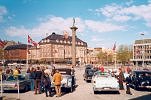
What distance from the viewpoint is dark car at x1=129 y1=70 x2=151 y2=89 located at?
2159cm

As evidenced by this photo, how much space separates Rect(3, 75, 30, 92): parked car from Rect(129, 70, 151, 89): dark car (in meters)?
7.64

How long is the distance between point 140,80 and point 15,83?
8600mm

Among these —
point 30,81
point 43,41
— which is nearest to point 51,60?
point 43,41

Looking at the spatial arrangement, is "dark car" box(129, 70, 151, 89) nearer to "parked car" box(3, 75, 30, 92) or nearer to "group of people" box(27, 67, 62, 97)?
"group of people" box(27, 67, 62, 97)

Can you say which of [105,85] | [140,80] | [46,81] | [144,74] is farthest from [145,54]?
[46,81]

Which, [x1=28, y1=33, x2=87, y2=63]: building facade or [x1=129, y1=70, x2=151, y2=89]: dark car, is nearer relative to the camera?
[x1=129, y1=70, x2=151, y2=89]: dark car

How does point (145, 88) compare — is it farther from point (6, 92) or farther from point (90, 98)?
point (6, 92)

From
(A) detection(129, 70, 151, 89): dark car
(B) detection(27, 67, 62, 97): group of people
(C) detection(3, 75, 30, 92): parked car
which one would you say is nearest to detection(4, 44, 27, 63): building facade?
(C) detection(3, 75, 30, 92): parked car

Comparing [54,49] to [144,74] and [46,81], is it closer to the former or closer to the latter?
[144,74]

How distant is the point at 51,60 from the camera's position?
472ft

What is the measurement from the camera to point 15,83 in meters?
20.5

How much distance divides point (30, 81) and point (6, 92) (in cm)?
204

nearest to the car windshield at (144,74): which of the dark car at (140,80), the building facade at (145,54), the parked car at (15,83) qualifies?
the dark car at (140,80)

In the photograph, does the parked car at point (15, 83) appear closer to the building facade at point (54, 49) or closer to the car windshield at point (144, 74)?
the car windshield at point (144, 74)
